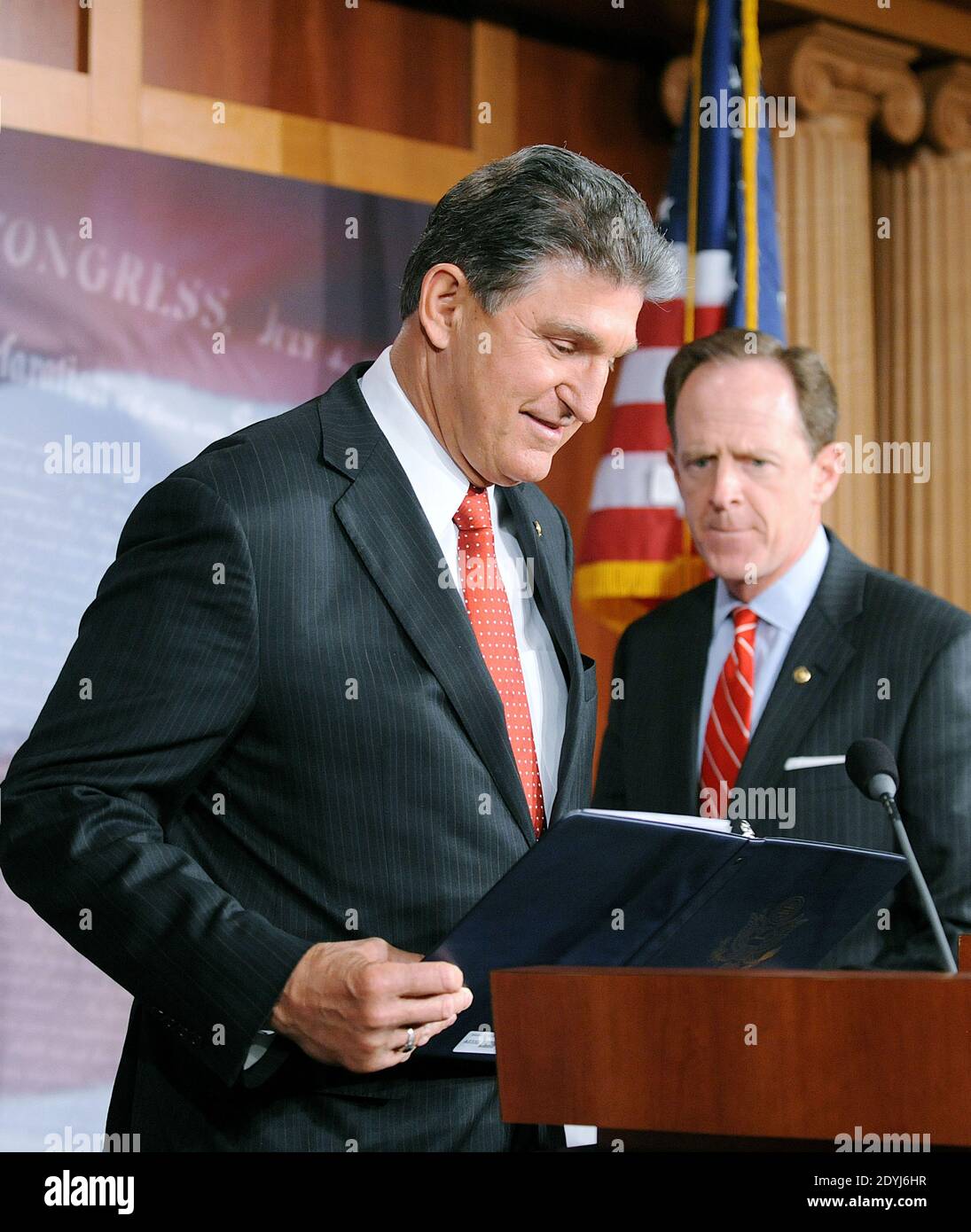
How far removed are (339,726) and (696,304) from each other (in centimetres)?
247

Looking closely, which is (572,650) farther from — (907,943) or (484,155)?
(484,155)

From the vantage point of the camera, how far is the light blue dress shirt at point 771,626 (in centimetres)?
315

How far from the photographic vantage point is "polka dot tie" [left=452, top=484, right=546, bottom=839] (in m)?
Result: 1.92

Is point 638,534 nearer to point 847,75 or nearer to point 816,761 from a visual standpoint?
point 816,761

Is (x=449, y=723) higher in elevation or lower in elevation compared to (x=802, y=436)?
lower

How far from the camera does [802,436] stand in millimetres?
3281

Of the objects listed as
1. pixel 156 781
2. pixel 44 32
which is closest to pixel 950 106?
pixel 44 32

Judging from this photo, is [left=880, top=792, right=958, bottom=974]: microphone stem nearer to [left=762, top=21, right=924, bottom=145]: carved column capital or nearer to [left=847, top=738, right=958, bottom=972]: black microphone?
[left=847, top=738, right=958, bottom=972]: black microphone

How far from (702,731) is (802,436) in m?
0.64

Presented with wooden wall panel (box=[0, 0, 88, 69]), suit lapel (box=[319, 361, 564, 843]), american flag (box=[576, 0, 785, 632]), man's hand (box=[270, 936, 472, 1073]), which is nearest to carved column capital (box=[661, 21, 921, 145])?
american flag (box=[576, 0, 785, 632])

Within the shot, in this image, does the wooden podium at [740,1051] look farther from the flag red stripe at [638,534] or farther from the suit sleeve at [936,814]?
the flag red stripe at [638,534]

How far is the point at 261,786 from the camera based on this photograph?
1.76 meters

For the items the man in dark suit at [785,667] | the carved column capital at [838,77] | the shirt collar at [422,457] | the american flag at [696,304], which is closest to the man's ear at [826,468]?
the man in dark suit at [785,667]
